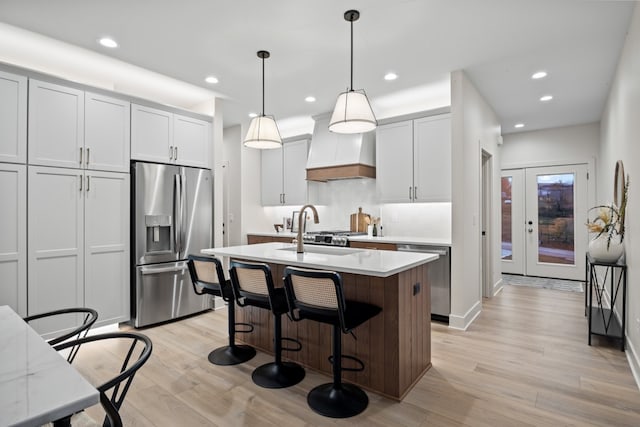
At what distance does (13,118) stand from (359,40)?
302cm

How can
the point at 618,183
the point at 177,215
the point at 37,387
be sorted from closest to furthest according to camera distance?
the point at 37,387 → the point at 618,183 → the point at 177,215

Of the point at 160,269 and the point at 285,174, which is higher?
the point at 285,174

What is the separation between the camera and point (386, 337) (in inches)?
89.7

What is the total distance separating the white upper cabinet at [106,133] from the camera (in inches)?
131

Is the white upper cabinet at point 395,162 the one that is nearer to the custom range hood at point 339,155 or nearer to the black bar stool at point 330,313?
the custom range hood at point 339,155

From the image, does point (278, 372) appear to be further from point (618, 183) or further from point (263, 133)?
point (618, 183)

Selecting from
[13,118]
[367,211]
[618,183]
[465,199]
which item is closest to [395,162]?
[367,211]

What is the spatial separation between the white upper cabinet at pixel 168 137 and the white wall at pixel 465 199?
3.02 m

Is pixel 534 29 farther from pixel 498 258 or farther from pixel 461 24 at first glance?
pixel 498 258

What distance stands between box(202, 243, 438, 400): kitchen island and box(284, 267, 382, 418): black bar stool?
112mm

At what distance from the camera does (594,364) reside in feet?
9.02

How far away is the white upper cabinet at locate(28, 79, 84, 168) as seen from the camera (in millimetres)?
2986

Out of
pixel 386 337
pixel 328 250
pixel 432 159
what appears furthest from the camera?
pixel 432 159

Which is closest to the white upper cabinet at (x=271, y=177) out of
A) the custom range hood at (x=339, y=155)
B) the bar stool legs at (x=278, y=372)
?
the custom range hood at (x=339, y=155)
